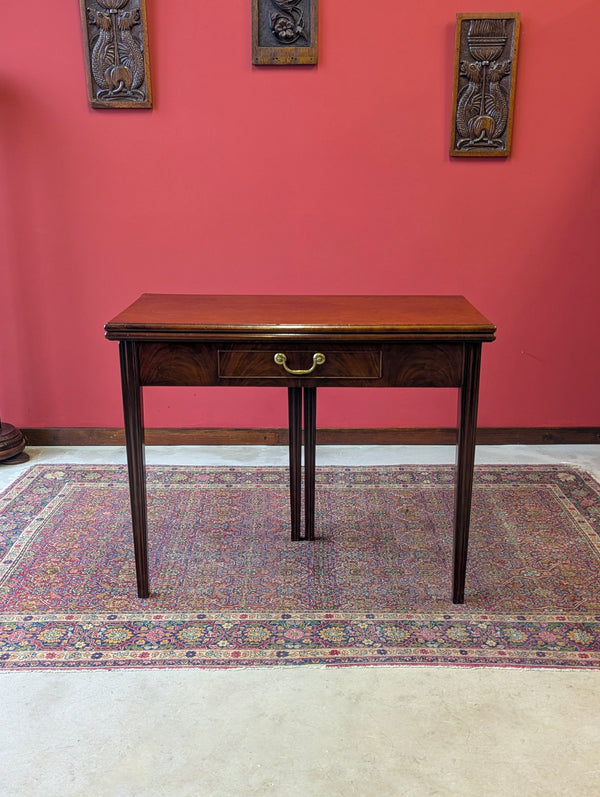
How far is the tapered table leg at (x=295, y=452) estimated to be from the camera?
2.56m

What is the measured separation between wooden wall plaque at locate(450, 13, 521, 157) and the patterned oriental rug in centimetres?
140

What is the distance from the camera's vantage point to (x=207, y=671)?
6.65 feet

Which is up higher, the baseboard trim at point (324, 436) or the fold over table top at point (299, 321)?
the fold over table top at point (299, 321)

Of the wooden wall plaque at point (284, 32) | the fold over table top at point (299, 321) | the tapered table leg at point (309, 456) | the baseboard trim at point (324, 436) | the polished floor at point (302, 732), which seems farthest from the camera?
the baseboard trim at point (324, 436)

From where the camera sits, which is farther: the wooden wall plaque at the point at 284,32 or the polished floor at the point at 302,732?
the wooden wall plaque at the point at 284,32

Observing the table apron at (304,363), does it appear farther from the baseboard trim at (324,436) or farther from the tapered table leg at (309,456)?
the baseboard trim at (324,436)

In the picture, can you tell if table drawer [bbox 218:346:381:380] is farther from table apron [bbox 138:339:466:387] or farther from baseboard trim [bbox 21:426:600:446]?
baseboard trim [bbox 21:426:600:446]

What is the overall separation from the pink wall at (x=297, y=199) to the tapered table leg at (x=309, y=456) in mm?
1042

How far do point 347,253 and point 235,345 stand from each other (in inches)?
60.6

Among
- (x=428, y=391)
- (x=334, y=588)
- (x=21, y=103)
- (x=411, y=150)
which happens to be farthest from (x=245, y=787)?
(x=21, y=103)

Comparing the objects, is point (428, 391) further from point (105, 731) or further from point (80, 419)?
point (105, 731)

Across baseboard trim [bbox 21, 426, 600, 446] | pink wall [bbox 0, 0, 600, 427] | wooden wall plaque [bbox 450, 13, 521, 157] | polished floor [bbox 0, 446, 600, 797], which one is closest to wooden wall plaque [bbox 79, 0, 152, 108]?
pink wall [bbox 0, 0, 600, 427]

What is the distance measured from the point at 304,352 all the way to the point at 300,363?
0.11 feet

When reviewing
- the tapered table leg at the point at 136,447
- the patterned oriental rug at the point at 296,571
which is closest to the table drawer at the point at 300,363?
the tapered table leg at the point at 136,447
